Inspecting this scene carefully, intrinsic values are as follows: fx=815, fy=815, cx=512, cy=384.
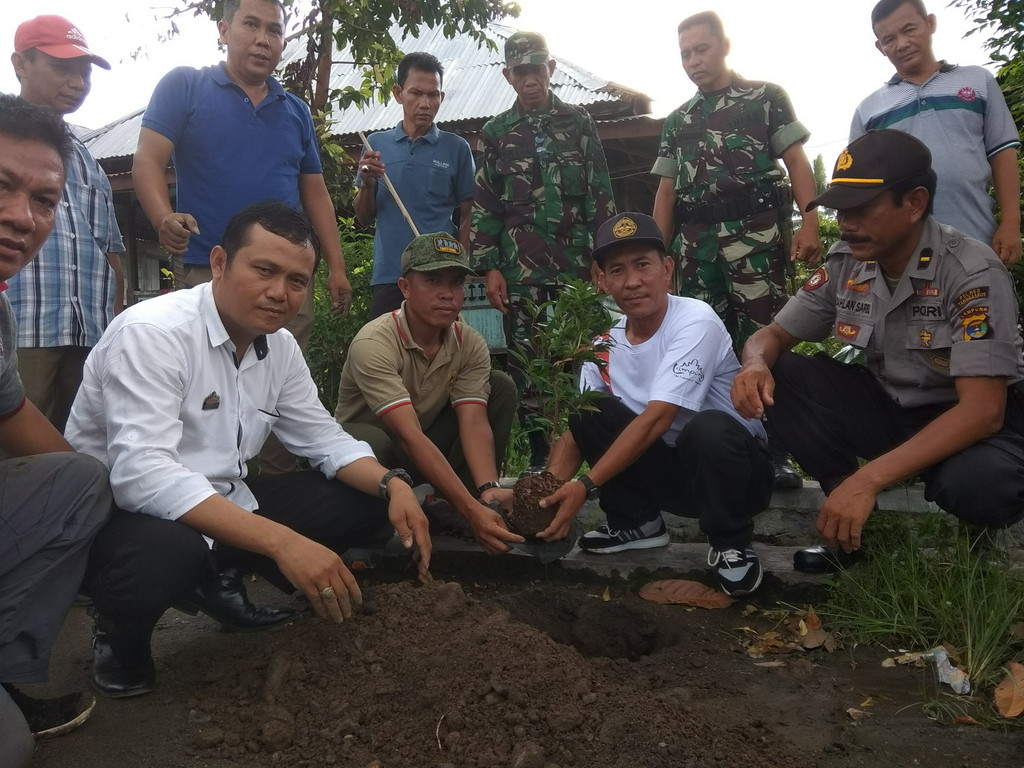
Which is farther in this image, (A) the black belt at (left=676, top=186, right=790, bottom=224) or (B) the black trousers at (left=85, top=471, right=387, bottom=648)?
(A) the black belt at (left=676, top=186, right=790, bottom=224)

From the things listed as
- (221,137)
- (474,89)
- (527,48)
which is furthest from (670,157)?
(474,89)

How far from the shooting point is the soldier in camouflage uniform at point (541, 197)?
4.68m

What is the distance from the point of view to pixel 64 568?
2.27m

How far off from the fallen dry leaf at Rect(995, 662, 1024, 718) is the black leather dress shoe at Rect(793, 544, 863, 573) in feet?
2.65

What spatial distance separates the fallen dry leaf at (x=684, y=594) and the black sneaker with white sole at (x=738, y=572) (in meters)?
0.05

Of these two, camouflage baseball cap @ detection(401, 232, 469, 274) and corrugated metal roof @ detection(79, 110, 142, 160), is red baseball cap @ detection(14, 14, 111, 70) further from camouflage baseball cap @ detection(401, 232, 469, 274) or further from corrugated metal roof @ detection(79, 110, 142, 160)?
corrugated metal roof @ detection(79, 110, 142, 160)

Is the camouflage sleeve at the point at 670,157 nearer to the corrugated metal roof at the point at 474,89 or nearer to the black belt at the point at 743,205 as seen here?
the black belt at the point at 743,205

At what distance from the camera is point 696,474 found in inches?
126

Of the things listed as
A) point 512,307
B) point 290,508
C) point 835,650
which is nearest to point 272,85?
point 512,307

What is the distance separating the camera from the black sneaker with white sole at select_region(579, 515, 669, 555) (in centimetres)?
364

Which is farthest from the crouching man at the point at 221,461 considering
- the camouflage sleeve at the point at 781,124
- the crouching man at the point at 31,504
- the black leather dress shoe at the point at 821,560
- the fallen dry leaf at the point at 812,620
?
the camouflage sleeve at the point at 781,124

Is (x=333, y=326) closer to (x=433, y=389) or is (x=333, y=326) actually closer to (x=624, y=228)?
(x=433, y=389)

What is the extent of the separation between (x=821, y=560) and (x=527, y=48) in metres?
3.13

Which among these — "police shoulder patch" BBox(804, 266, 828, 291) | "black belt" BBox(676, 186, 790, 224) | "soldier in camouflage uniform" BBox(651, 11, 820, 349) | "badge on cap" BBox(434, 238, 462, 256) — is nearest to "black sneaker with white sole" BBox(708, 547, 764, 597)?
"police shoulder patch" BBox(804, 266, 828, 291)
